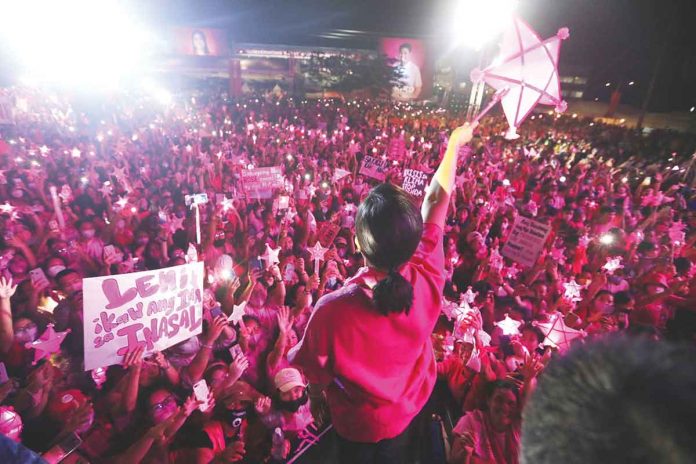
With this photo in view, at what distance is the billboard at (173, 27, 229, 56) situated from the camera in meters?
31.8

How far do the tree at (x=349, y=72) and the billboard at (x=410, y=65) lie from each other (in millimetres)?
1164

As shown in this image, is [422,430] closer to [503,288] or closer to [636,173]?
[503,288]

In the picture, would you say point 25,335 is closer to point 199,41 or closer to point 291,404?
point 291,404

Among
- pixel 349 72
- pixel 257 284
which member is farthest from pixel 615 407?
pixel 349 72

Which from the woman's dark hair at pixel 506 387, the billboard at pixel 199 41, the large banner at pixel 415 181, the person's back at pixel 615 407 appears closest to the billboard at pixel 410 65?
the billboard at pixel 199 41

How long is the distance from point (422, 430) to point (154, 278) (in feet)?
8.54

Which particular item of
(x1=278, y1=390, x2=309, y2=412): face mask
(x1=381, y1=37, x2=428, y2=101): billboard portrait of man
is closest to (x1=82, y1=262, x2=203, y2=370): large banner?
(x1=278, y1=390, x2=309, y2=412): face mask

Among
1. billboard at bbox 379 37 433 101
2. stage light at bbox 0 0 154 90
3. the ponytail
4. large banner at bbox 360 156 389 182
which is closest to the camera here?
the ponytail

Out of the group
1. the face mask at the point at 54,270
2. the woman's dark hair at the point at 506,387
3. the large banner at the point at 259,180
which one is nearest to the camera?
the woman's dark hair at the point at 506,387

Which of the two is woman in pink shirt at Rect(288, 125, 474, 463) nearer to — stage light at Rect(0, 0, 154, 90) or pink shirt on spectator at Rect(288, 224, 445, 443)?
pink shirt on spectator at Rect(288, 224, 445, 443)

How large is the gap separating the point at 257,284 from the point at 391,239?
345 cm

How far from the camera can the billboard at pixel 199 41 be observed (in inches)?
1252

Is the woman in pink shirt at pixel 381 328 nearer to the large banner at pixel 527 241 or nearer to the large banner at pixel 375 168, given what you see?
the large banner at pixel 527 241

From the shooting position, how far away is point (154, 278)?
2982mm
